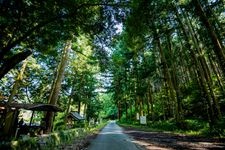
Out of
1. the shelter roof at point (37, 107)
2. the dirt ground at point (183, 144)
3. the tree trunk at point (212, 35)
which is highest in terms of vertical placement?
the tree trunk at point (212, 35)

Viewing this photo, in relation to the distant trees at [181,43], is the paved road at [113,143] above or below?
below

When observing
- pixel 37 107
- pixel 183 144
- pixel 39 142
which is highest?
pixel 37 107

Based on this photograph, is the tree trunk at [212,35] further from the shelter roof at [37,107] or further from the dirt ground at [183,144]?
the shelter roof at [37,107]

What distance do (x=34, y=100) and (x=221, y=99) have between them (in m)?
23.3

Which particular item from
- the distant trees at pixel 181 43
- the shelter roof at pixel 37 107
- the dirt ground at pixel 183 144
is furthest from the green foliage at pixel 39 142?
the distant trees at pixel 181 43

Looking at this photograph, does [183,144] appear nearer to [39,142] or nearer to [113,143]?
[113,143]

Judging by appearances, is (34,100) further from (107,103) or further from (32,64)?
(107,103)

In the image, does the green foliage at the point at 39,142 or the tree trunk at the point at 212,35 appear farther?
the tree trunk at the point at 212,35

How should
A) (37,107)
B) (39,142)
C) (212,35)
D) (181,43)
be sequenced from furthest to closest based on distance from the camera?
(181,43), (37,107), (212,35), (39,142)

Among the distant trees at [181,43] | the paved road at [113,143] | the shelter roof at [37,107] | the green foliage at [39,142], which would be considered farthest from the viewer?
the shelter roof at [37,107]

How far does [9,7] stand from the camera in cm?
768

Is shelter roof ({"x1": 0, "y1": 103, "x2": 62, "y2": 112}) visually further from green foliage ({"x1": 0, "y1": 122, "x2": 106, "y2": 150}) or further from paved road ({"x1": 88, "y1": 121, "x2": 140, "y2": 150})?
paved road ({"x1": 88, "y1": 121, "x2": 140, "y2": 150})

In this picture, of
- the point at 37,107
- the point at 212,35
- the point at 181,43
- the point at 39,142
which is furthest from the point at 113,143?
the point at 181,43

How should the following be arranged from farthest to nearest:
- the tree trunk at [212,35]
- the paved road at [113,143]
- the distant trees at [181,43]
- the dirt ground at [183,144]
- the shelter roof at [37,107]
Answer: the shelter roof at [37,107], the distant trees at [181,43], the tree trunk at [212,35], the paved road at [113,143], the dirt ground at [183,144]
